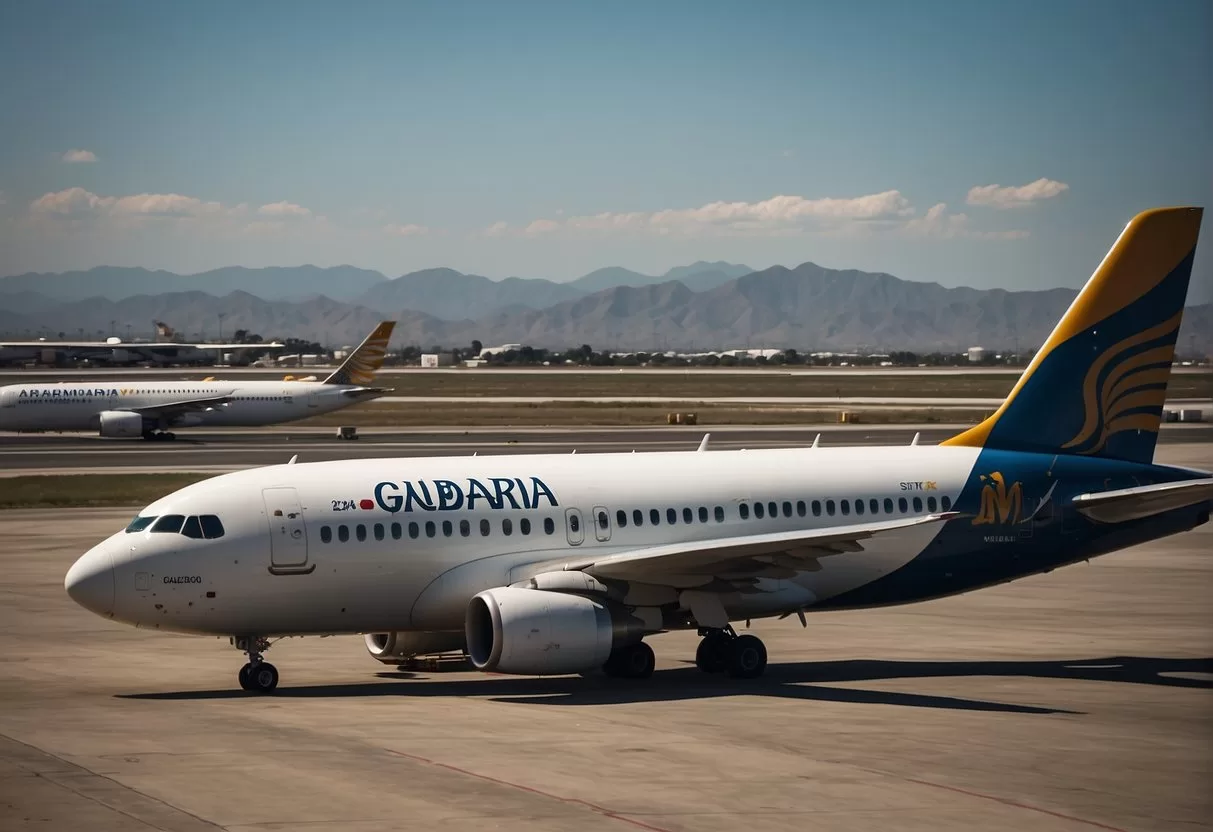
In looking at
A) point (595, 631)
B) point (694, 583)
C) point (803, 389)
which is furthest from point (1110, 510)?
point (803, 389)

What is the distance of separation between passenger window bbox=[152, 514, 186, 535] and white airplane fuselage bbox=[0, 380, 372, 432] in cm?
7857

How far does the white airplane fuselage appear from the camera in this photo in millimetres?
101125

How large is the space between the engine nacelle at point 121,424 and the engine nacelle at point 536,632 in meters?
77.7

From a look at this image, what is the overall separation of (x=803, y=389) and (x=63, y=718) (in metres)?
161

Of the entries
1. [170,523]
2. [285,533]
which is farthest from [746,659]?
[170,523]

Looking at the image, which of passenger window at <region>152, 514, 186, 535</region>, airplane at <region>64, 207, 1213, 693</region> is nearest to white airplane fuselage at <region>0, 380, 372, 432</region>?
airplane at <region>64, 207, 1213, 693</region>

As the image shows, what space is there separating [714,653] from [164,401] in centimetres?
8084

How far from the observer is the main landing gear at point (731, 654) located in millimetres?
29547

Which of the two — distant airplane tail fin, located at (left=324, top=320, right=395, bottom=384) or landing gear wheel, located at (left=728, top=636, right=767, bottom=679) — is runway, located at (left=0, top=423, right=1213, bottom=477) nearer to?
distant airplane tail fin, located at (left=324, top=320, right=395, bottom=384)

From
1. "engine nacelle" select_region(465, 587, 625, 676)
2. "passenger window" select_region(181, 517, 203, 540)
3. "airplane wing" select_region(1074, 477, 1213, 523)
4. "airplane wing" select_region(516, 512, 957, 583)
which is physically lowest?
"engine nacelle" select_region(465, 587, 625, 676)

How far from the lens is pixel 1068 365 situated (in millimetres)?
34125

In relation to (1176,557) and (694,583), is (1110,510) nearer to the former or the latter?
(694,583)

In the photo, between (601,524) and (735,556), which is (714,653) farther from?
(601,524)

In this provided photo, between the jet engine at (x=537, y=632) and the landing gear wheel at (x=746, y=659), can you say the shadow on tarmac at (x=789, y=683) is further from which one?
the jet engine at (x=537, y=632)
